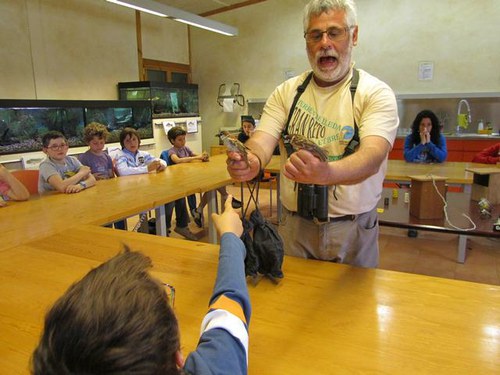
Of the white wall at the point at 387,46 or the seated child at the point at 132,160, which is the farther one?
the white wall at the point at 387,46

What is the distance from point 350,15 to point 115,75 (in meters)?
6.00

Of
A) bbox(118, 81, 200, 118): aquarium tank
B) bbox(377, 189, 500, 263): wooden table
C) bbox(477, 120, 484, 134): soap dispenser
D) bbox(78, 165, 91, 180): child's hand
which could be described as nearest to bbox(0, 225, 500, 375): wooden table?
→ bbox(377, 189, 500, 263): wooden table

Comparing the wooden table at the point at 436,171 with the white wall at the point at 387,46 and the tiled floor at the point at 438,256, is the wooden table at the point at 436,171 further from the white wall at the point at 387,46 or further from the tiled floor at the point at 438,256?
the white wall at the point at 387,46

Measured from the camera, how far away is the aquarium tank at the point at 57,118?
465cm

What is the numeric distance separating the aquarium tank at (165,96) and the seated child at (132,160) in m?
2.95

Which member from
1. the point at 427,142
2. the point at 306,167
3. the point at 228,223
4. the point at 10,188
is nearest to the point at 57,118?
the point at 10,188

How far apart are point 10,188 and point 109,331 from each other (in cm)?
245

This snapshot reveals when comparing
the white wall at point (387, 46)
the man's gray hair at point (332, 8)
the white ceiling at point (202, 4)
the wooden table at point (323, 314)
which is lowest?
the wooden table at point (323, 314)

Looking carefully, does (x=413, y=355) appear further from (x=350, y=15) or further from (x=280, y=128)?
(x=350, y=15)

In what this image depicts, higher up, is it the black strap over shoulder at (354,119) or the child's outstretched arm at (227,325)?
the black strap over shoulder at (354,119)

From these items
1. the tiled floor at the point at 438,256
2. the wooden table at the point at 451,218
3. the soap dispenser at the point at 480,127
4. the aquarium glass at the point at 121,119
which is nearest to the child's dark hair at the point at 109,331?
the wooden table at the point at 451,218

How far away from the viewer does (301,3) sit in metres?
7.14

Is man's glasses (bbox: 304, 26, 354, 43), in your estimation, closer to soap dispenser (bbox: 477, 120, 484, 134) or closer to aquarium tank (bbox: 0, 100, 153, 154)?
aquarium tank (bbox: 0, 100, 153, 154)

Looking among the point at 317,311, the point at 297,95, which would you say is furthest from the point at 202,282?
the point at 297,95
